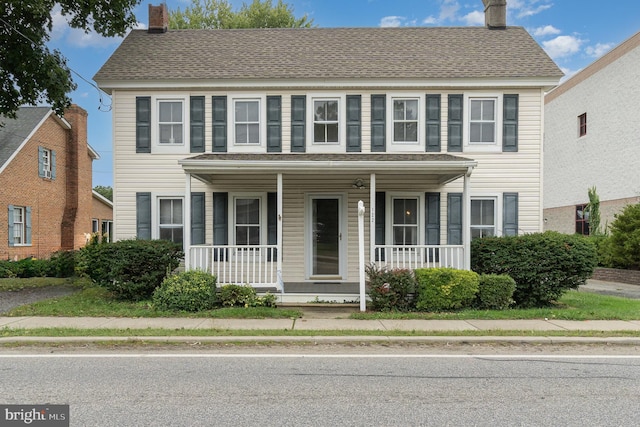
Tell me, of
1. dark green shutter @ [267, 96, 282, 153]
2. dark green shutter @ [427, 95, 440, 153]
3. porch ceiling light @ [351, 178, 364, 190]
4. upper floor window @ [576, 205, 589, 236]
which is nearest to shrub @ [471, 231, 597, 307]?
dark green shutter @ [427, 95, 440, 153]

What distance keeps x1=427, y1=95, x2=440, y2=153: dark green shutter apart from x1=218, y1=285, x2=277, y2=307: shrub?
6065mm

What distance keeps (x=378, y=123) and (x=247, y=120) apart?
3.64 m

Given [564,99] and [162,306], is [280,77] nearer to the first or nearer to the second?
[162,306]

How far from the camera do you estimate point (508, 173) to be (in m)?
11.8

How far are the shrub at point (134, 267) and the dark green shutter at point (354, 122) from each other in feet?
18.1

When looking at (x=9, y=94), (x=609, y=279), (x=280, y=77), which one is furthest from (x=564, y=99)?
(x=9, y=94)

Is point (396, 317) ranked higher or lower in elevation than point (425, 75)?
lower

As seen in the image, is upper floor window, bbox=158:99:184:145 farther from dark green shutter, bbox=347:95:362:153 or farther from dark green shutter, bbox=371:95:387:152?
dark green shutter, bbox=371:95:387:152

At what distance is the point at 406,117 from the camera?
39.1ft

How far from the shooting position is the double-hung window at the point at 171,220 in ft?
38.6

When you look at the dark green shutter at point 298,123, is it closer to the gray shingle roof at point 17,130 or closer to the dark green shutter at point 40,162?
the gray shingle roof at point 17,130

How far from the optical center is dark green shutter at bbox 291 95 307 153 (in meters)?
11.9

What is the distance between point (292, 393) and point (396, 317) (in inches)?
170

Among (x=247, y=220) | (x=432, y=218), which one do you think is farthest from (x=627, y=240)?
(x=247, y=220)
